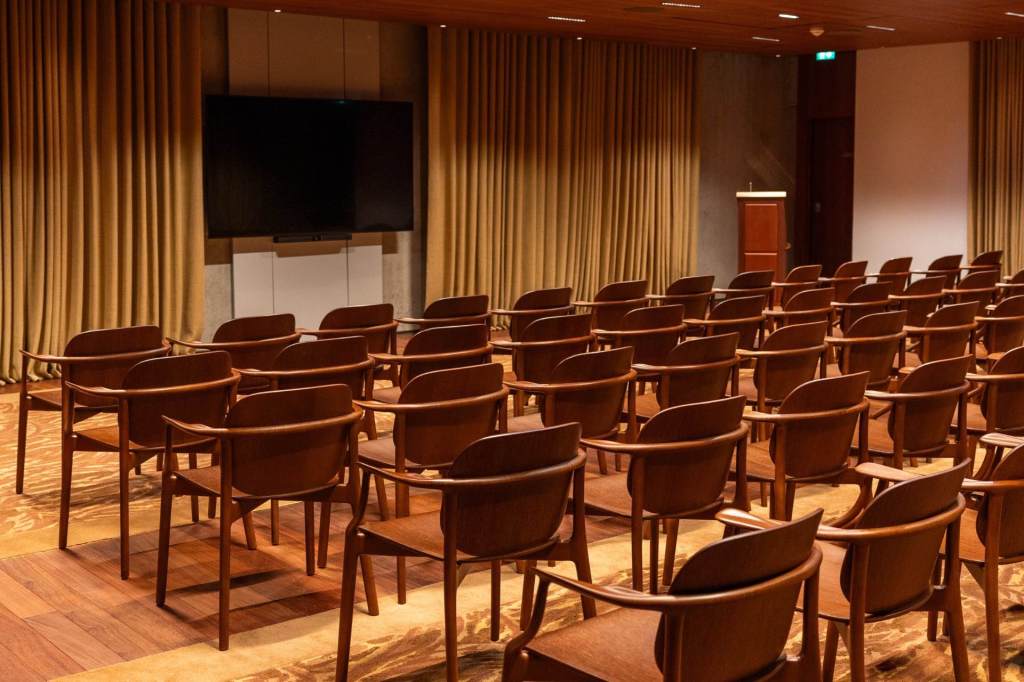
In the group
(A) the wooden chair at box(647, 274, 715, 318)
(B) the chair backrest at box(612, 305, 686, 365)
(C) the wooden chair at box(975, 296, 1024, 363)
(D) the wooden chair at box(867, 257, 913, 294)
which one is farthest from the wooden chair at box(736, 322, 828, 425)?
(D) the wooden chair at box(867, 257, 913, 294)

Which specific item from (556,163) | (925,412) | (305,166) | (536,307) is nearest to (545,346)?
(536,307)

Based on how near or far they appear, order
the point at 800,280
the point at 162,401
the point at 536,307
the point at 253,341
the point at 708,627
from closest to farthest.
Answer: the point at 708,627 < the point at 162,401 < the point at 253,341 < the point at 536,307 < the point at 800,280

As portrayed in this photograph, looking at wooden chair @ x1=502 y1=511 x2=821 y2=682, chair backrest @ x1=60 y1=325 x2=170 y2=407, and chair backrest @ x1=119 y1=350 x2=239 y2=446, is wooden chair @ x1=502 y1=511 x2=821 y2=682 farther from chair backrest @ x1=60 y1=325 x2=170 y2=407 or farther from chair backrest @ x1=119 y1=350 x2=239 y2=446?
chair backrest @ x1=60 y1=325 x2=170 y2=407

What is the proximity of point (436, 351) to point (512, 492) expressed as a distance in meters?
2.55

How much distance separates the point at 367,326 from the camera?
715cm

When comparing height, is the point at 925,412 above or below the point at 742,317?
below

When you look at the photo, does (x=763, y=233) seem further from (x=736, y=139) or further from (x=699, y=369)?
(x=699, y=369)

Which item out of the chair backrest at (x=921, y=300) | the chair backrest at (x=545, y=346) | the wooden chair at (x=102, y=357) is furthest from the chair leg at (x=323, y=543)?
the chair backrest at (x=921, y=300)

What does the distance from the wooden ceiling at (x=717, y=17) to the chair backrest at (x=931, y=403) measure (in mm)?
6097

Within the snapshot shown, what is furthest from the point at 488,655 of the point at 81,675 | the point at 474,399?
the point at 81,675

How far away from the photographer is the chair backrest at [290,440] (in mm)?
4324

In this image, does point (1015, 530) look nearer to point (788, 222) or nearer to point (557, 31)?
point (557, 31)

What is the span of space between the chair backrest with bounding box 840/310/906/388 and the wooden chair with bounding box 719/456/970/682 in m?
3.11

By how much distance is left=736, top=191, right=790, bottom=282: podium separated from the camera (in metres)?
13.7
